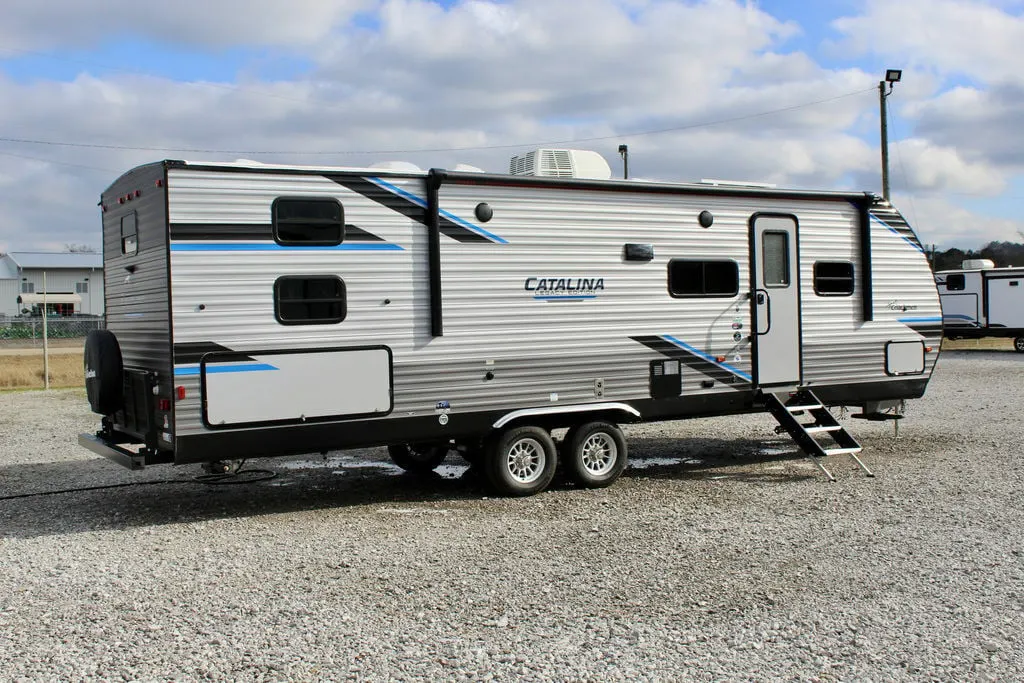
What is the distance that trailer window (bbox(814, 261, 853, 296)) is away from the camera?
1040 centimetres

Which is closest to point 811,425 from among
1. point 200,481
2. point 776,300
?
point 776,300

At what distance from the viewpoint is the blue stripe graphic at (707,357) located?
31.2 feet

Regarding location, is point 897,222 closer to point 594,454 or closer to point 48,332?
point 594,454

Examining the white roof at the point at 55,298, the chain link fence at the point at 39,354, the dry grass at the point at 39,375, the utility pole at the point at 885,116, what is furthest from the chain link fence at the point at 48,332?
the utility pole at the point at 885,116

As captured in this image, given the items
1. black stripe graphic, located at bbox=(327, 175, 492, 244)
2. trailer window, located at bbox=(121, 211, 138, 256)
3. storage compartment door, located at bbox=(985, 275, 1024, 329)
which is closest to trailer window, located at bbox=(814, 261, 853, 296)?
black stripe graphic, located at bbox=(327, 175, 492, 244)

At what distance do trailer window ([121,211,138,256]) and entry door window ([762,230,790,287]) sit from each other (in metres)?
6.17

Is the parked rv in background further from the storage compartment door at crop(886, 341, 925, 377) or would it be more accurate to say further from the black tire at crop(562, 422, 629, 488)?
the black tire at crop(562, 422, 629, 488)

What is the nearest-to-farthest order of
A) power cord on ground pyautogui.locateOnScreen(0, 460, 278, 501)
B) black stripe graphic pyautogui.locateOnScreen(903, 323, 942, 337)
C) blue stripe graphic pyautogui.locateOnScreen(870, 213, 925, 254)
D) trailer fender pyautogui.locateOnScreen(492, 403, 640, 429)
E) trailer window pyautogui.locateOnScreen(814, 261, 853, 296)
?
1. trailer fender pyautogui.locateOnScreen(492, 403, 640, 429)
2. power cord on ground pyautogui.locateOnScreen(0, 460, 278, 501)
3. trailer window pyautogui.locateOnScreen(814, 261, 853, 296)
4. blue stripe graphic pyautogui.locateOnScreen(870, 213, 925, 254)
5. black stripe graphic pyautogui.locateOnScreen(903, 323, 942, 337)

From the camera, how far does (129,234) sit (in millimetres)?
8375

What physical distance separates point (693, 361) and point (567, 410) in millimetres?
1547

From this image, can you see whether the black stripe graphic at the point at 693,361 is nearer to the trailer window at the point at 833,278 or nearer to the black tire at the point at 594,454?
the black tire at the point at 594,454

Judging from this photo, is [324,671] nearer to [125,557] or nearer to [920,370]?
[125,557]

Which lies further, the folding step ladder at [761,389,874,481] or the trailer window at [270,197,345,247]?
the folding step ladder at [761,389,874,481]

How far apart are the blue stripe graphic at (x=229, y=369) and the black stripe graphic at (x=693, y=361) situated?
357cm
